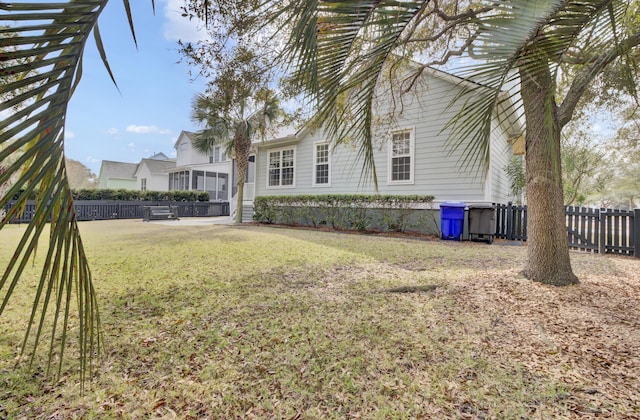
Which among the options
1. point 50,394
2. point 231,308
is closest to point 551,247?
point 231,308

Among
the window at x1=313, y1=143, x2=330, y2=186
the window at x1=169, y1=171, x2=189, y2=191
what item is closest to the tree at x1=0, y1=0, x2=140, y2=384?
the window at x1=313, y1=143, x2=330, y2=186

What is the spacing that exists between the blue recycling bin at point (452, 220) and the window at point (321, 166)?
4.75m

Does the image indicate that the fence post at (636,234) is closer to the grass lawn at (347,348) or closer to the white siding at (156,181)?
the grass lawn at (347,348)

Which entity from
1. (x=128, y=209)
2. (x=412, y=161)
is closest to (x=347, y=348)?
(x=412, y=161)

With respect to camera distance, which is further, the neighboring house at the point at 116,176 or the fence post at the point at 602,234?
the neighboring house at the point at 116,176

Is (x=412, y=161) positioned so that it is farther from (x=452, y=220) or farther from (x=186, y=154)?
(x=186, y=154)

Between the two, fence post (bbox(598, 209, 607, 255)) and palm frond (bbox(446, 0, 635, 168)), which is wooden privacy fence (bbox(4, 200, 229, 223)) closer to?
palm frond (bbox(446, 0, 635, 168))

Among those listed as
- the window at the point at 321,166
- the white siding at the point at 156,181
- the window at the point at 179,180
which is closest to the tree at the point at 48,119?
the window at the point at 321,166

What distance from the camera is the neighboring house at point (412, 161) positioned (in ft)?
30.1

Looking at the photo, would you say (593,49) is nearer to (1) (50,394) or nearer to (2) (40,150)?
(2) (40,150)

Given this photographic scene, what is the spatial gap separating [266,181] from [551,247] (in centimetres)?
1183

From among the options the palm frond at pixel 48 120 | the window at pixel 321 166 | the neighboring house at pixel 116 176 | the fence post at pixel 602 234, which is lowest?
the fence post at pixel 602 234

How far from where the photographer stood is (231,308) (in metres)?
3.33

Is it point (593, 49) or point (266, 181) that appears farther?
point (266, 181)
